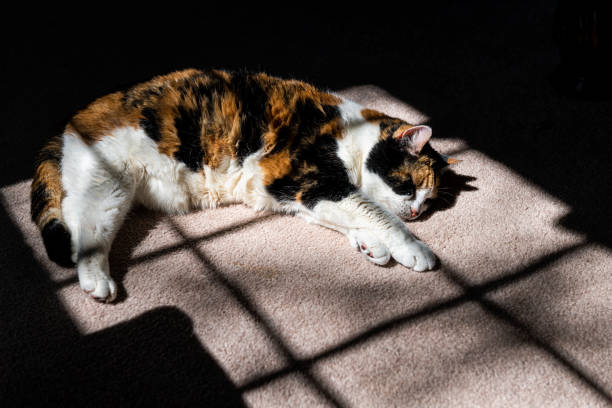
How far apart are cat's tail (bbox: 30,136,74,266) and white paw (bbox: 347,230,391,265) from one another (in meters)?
0.81

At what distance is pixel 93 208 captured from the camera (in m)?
1.55

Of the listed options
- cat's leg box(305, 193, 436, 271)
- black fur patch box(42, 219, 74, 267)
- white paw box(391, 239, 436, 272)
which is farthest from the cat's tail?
white paw box(391, 239, 436, 272)

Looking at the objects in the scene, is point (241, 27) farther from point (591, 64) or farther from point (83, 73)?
point (591, 64)

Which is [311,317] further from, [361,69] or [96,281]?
[361,69]

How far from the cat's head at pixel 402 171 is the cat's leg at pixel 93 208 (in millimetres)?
763

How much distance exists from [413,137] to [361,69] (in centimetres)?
94

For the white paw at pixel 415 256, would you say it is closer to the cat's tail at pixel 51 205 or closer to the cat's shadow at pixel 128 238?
the cat's shadow at pixel 128 238

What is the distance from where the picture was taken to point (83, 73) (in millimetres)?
2521

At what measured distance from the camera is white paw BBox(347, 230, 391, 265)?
160cm

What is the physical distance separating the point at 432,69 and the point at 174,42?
128 centimetres

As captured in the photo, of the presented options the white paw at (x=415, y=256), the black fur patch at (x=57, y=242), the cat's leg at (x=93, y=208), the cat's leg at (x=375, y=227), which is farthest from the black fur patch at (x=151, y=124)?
the white paw at (x=415, y=256)

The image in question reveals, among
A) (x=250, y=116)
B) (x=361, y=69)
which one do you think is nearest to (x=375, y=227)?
(x=250, y=116)

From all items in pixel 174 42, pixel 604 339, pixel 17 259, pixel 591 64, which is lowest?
pixel 17 259

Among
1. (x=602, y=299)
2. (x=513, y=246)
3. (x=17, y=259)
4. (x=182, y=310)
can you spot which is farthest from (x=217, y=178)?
(x=602, y=299)
